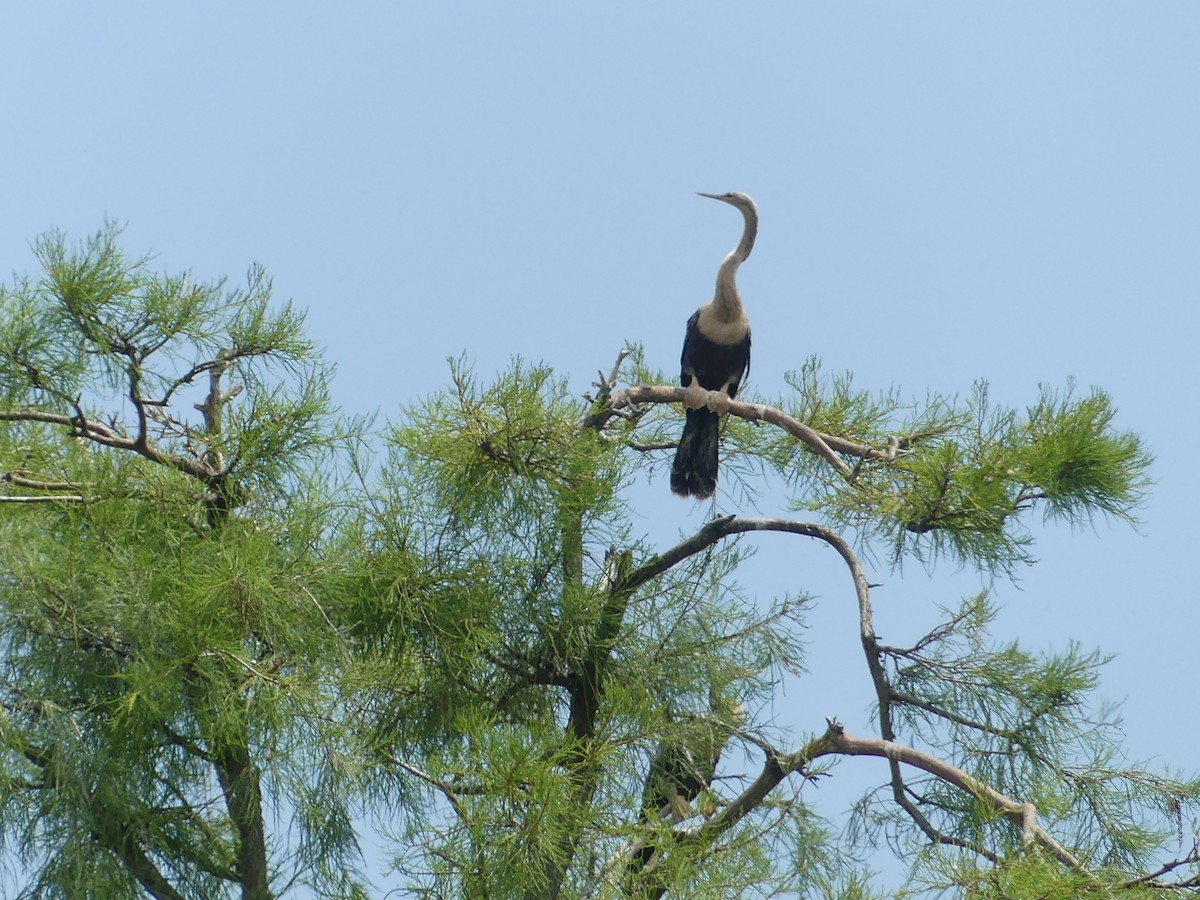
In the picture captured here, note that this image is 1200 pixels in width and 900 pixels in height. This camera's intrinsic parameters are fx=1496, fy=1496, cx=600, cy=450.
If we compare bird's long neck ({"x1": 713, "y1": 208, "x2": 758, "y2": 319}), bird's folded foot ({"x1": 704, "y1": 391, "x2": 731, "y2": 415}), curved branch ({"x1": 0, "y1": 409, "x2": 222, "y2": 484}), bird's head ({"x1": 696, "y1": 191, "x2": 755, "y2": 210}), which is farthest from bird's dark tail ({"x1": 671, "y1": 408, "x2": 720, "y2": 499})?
curved branch ({"x1": 0, "y1": 409, "x2": 222, "y2": 484})

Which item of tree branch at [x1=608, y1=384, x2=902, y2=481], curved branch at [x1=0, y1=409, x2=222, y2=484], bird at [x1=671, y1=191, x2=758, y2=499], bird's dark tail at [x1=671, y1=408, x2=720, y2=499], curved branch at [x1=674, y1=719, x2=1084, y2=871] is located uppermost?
bird at [x1=671, y1=191, x2=758, y2=499]

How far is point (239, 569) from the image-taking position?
2818 millimetres

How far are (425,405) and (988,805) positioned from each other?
52.8 inches

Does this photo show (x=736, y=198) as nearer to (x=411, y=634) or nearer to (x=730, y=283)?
(x=730, y=283)

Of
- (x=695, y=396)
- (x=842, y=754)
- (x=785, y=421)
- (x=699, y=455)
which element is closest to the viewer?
(x=842, y=754)

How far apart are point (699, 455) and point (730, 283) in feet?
1.82

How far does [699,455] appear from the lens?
11.6ft

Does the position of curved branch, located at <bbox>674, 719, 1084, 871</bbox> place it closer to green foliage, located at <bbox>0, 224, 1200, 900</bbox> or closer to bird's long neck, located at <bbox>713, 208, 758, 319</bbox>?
green foliage, located at <bbox>0, 224, 1200, 900</bbox>

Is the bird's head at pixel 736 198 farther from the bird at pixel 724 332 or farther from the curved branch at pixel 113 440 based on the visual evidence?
the curved branch at pixel 113 440

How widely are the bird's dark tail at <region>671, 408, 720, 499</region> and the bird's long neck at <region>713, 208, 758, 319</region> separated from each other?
0.44 metres

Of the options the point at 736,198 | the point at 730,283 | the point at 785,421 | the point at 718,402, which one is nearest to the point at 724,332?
the point at 730,283

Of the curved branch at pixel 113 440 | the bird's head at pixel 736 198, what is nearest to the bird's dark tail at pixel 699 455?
the bird's head at pixel 736 198

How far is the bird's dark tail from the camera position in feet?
11.5

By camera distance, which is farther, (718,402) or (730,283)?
(730,283)
